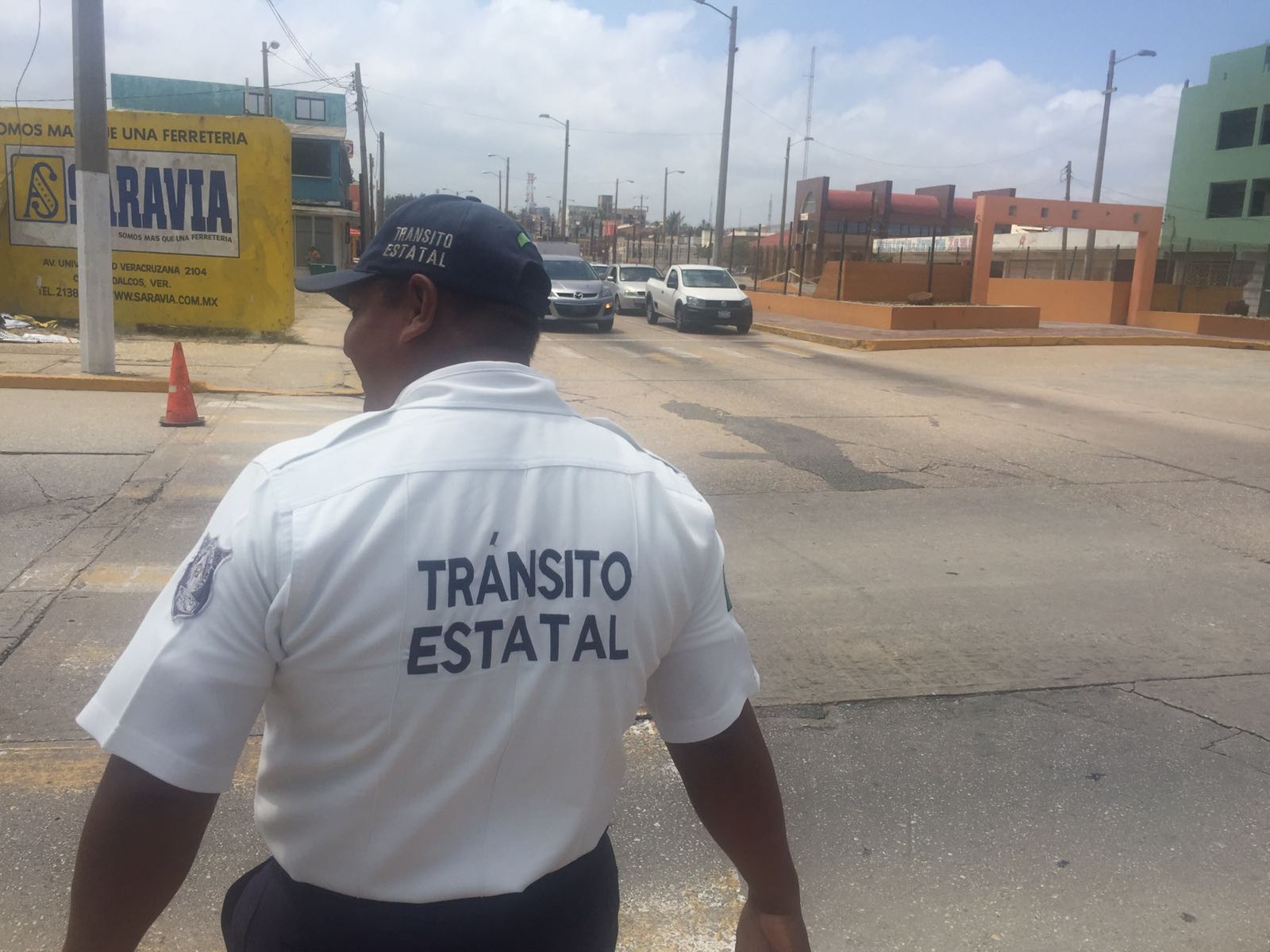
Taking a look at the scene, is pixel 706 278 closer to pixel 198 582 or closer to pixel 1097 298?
pixel 1097 298

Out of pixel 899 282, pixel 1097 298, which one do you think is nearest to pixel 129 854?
pixel 899 282


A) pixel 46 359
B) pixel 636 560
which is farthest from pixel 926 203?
pixel 636 560

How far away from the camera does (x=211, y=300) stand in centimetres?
1741

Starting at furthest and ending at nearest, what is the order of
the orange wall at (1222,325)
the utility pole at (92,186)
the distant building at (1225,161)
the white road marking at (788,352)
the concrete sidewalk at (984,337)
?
the distant building at (1225,161) → the orange wall at (1222,325) → the concrete sidewalk at (984,337) → the white road marking at (788,352) → the utility pole at (92,186)

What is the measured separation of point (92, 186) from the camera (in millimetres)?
12047

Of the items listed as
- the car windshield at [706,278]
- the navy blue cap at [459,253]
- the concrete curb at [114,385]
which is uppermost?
the navy blue cap at [459,253]

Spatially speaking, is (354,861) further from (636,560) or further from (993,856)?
(993,856)

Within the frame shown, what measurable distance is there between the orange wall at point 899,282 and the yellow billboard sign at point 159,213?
17385 mm

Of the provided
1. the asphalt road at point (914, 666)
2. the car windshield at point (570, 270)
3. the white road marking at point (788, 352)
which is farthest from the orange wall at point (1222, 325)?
the asphalt road at point (914, 666)

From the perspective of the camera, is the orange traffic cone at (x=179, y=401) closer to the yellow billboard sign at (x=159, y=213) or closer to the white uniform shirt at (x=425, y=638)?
the yellow billboard sign at (x=159, y=213)

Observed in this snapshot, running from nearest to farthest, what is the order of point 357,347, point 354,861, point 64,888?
point 354,861 < point 357,347 < point 64,888

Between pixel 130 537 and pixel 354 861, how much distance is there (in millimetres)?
5736

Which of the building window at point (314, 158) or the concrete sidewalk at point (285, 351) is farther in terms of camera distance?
the building window at point (314, 158)

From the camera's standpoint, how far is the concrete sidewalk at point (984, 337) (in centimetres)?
2252
